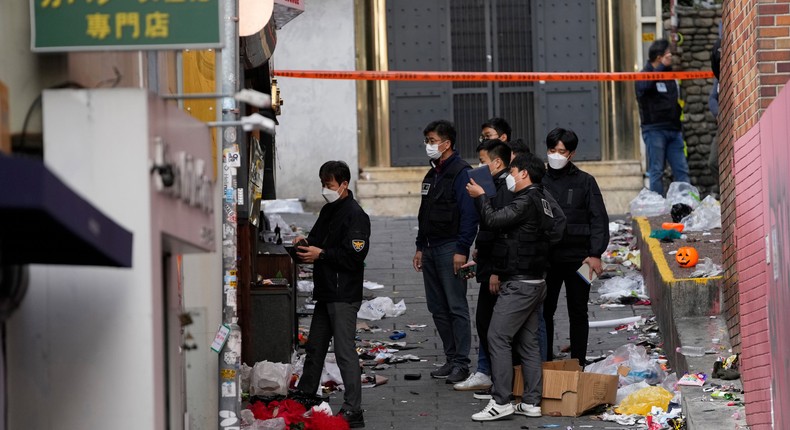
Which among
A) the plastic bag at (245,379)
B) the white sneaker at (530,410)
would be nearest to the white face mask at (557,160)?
the white sneaker at (530,410)

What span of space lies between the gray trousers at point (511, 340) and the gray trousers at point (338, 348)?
101cm

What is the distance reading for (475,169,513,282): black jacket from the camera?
34.5ft

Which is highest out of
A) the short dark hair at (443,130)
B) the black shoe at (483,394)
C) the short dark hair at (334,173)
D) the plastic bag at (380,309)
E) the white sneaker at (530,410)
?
the short dark hair at (443,130)

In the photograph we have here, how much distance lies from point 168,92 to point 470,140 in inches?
491

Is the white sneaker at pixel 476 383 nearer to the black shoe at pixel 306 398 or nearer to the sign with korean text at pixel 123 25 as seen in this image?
the black shoe at pixel 306 398

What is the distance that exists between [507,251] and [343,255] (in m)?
1.21

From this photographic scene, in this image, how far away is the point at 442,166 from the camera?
452 inches

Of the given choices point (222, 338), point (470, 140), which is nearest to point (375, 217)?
point (470, 140)

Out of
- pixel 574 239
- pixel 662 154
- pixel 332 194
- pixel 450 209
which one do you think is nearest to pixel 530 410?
pixel 574 239

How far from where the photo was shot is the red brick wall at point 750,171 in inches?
361

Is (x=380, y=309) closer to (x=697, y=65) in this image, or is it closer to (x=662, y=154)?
(x=662, y=154)

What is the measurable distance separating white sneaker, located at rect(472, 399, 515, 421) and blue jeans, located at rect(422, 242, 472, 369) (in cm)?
119

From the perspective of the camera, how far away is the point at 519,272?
405 inches

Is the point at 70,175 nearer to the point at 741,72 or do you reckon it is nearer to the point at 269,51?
the point at 741,72
